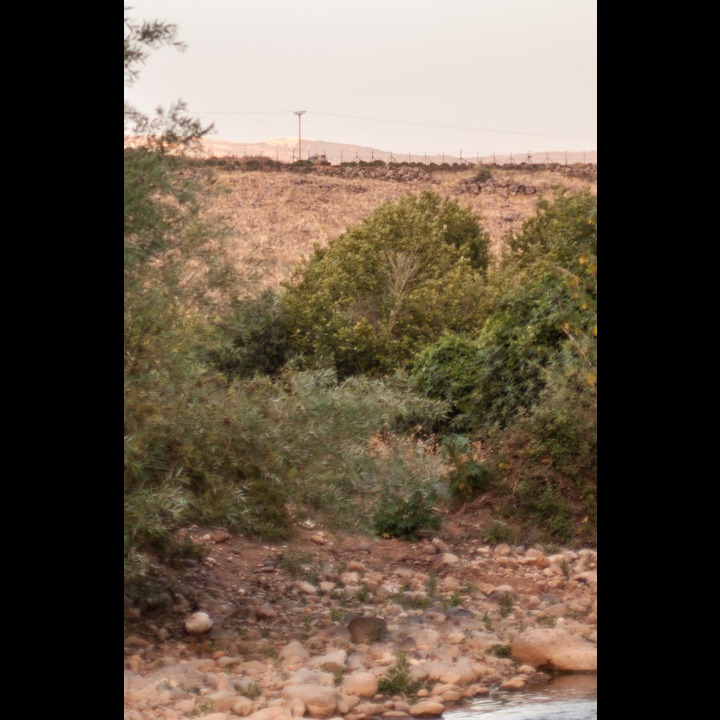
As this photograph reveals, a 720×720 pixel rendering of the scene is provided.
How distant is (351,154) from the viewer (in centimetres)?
4384

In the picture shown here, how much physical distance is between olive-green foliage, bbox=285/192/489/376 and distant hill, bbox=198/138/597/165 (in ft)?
73.6

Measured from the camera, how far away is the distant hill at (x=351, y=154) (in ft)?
127

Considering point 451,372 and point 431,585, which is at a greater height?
point 451,372

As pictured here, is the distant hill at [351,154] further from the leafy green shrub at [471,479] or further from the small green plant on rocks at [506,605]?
the small green plant on rocks at [506,605]

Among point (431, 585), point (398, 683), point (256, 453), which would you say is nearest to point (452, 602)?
point (431, 585)

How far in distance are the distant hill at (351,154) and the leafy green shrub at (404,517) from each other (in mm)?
30192

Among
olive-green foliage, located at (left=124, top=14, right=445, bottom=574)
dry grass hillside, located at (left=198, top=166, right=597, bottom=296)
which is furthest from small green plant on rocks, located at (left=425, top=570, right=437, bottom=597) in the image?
dry grass hillside, located at (left=198, top=166, right=597, bottom=296)

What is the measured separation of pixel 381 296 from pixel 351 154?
3141cm

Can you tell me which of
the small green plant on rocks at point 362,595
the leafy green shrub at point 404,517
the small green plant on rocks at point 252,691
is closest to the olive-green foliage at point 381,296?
the leafy green shrub at point 404,517

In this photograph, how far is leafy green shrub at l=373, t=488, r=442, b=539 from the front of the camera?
24.8 ft

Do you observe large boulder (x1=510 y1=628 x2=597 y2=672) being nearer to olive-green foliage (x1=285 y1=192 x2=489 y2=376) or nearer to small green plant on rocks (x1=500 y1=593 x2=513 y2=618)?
small green plant on rocks (x1=500 y1=593 x2=513 y2=618)

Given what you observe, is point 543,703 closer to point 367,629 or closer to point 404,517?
point 367,629
